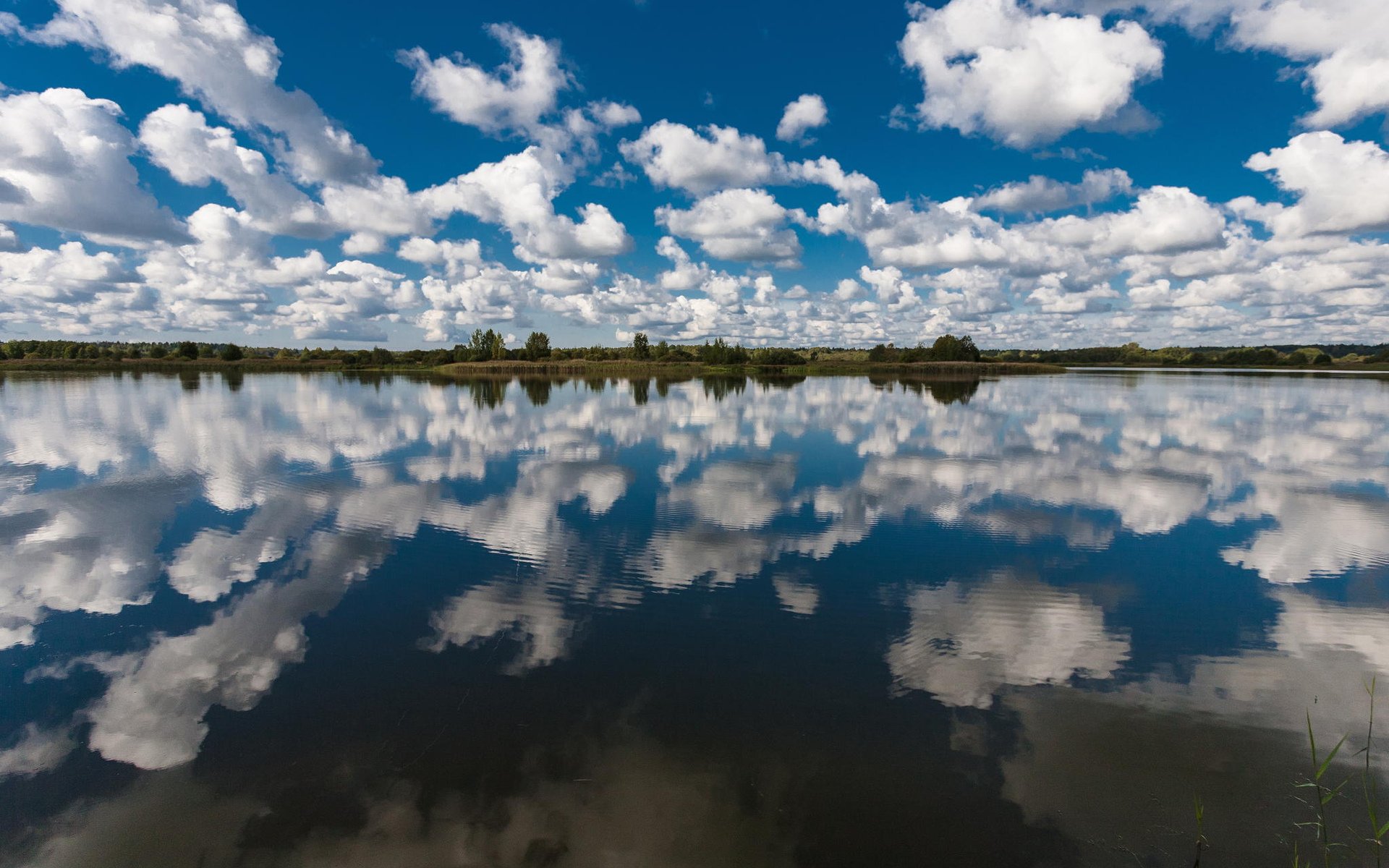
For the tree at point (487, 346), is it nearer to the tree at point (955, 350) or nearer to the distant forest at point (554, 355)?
the distant forest at point (554, 355)

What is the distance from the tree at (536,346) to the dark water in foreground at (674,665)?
120m

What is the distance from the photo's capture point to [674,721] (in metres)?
6.89

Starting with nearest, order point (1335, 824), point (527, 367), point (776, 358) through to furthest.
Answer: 1. point (1335, 824)
2. point (527, 367)
3. point (776, 358)

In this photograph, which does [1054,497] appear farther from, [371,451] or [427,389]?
[427,389]

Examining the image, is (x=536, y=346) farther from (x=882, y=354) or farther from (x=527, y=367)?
(x=882, y=354)

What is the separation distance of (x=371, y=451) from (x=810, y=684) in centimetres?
2309

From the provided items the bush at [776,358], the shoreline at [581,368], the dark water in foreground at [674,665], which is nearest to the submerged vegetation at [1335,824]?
the dark water in foreground at [674,665]

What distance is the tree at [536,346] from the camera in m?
136

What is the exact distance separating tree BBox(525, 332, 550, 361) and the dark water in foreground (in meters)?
120

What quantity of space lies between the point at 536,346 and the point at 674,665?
13578 cm

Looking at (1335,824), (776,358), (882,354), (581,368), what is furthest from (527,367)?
(1335,824)

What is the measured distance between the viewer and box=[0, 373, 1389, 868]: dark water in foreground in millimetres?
5445

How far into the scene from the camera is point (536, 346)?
13650 centimetres

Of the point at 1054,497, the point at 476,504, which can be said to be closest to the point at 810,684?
the point at 476,504
